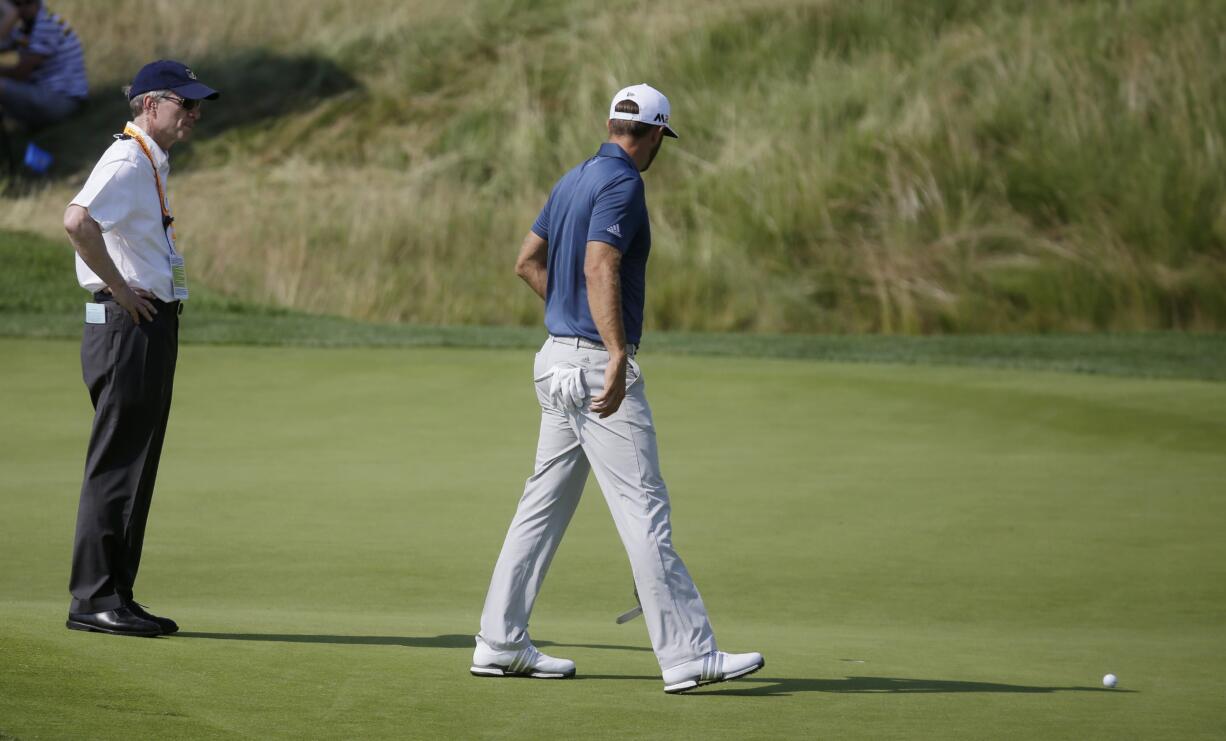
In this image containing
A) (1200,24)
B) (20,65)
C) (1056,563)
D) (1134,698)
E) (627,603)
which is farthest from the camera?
(20,65)

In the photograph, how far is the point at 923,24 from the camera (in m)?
25.5

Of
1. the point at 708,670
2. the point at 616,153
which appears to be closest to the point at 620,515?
the point at 708,670

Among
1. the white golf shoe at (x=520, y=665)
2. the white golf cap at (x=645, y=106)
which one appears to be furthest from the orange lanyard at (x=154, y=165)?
the white golf shoe at (x=520, y=665)

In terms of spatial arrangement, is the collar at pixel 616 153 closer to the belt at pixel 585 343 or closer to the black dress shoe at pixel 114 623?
the belt at pixel 585 343

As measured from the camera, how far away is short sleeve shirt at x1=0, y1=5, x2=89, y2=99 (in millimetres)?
24422

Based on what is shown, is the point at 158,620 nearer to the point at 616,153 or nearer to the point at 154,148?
the point at 154,148

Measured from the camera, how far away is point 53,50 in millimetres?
25109

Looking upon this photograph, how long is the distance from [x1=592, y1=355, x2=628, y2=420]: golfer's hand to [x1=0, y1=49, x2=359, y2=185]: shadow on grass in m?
22.1

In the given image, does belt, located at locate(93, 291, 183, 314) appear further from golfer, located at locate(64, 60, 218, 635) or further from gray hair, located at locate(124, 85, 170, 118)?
gray hair, located at locate(124, 85, 170, 118)

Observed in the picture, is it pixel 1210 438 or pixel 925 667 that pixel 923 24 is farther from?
pixel 925 667

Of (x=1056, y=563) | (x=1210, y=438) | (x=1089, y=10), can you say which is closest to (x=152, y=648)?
(x=1056, y=563)

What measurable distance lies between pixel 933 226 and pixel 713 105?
428cm

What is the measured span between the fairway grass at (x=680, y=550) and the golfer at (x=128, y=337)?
0.23m

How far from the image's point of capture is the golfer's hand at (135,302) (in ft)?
17.2
